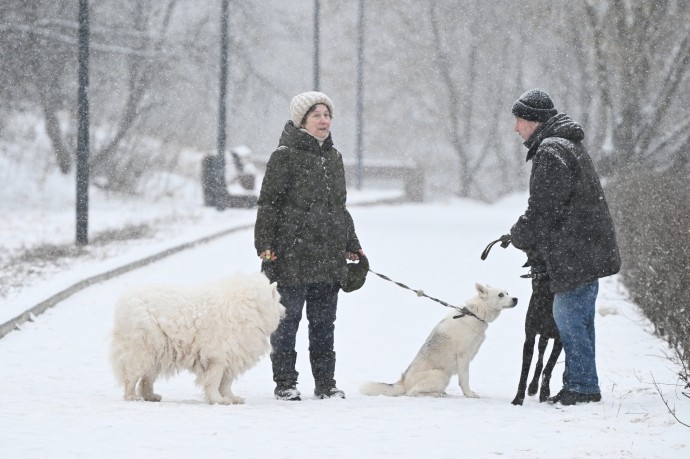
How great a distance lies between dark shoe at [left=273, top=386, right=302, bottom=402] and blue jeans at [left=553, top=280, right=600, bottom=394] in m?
1.77

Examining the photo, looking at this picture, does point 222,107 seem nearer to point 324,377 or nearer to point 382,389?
point 382,389

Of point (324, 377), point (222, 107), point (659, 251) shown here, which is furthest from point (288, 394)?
point (222, 107)

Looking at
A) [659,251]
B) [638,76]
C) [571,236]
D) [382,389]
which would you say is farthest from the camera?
[638,76]

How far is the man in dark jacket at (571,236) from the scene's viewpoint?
663 centimetres

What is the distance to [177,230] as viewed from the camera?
2084cm

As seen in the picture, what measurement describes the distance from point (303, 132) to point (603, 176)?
16.1 m

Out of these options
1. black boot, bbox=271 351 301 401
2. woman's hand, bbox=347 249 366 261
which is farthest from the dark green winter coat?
black boot, bbox=271 351 301 401

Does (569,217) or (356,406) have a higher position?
(569,217)

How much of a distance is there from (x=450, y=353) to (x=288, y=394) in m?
1.24

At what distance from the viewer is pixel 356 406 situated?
270 inches

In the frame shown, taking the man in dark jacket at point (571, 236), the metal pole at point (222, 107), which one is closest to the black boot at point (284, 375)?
the man in dark jacket at point (571, 236)

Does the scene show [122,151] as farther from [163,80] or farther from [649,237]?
[649,237]

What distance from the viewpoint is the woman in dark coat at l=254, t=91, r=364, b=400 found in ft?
23.3

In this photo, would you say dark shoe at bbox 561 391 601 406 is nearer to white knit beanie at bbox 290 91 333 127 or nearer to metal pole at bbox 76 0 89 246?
white knit beanie at bbox 290 91 333 127
